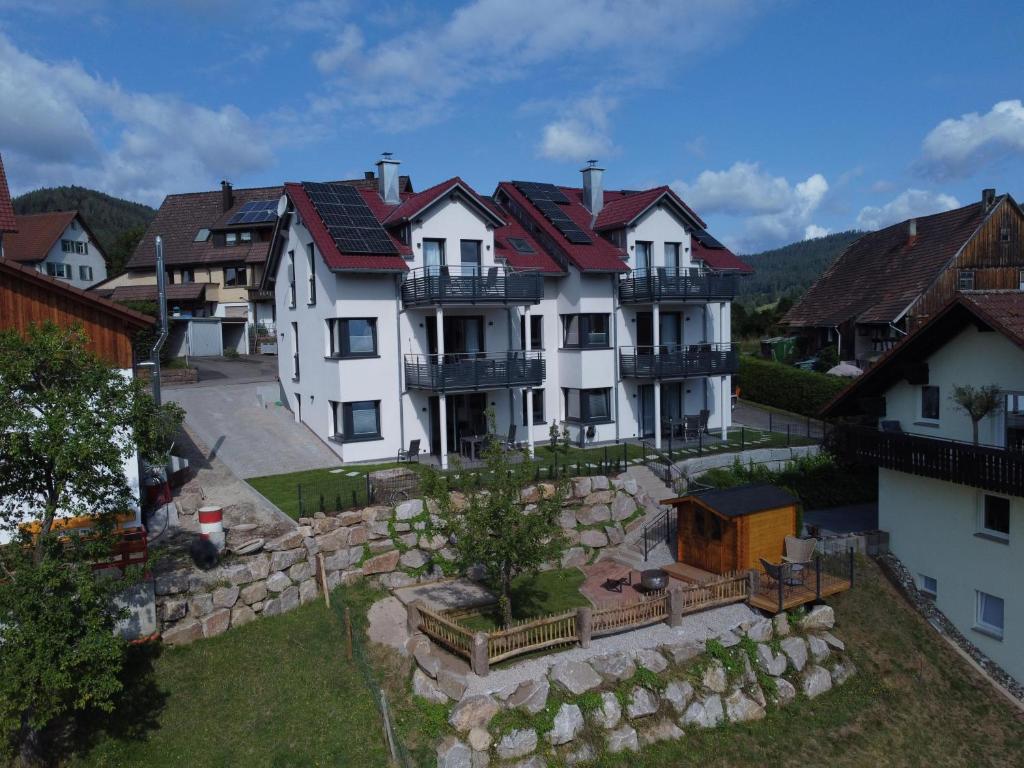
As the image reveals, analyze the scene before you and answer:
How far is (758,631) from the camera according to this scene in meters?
18.4

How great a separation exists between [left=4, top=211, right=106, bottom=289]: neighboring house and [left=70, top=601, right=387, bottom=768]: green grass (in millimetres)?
46492

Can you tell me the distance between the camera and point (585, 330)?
100ft

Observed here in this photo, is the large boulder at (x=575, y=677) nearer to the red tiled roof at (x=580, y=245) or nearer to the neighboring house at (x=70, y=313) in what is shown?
the neighboring house at (x=70, y=313)

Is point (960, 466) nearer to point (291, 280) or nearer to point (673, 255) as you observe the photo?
point (673, 255)

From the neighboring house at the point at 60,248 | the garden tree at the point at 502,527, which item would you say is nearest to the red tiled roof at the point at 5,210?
the garden tree at the point at 502,527

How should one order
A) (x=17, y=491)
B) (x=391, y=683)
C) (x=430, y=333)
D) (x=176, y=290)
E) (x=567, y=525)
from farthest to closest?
(x=176, y=290) → (x=430, y=333) → (x=567, y=525) → (x=391, y=683) → (x=17, y=491)

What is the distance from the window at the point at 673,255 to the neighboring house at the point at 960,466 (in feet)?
35.5

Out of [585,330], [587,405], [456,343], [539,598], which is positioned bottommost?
[539,598]

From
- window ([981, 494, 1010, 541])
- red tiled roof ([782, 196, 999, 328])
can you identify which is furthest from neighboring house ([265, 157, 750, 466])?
window ([981, 494, 1010, 541])

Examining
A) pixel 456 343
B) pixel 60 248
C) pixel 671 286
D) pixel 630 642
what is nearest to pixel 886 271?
pixel 671 286

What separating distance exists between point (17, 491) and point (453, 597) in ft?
33.0

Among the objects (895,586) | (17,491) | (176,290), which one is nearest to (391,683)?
(17,491)

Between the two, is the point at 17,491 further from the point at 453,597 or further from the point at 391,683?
the point at 453,597

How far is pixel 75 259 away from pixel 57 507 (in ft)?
174
